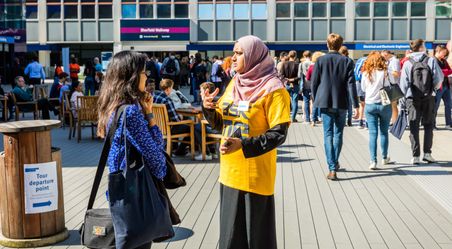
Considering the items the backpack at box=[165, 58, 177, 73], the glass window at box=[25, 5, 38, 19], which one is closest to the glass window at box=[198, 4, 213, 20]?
the glass window at box=[25, 5, 38, 19]

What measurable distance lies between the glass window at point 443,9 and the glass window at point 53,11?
27106 millimetres

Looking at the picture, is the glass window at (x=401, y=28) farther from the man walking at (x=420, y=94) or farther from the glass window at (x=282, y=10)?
the man walking at (x=420, y=94)

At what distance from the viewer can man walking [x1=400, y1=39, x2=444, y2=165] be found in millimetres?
11062

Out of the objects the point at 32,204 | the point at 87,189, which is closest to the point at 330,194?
the point at 87,189

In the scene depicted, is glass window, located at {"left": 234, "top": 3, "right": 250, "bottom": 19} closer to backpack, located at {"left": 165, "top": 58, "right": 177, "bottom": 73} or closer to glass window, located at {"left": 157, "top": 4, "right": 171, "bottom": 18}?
glass window, located at {"left": 157, "top": 4, "right": 171, "bottom": 18}

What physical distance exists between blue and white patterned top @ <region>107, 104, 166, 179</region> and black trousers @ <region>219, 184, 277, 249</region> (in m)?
0.55

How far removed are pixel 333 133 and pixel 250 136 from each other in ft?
17.8

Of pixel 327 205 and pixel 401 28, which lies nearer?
pixel 327 205

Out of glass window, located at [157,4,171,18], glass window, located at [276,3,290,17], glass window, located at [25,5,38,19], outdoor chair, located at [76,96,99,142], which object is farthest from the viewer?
glass window, located at [25,5,38,19]

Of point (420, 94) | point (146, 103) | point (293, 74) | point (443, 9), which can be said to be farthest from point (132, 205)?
point (443, 9)

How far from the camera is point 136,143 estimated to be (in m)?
4.54

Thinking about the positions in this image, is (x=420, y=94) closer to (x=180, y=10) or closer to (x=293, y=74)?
(x=293, y=74)

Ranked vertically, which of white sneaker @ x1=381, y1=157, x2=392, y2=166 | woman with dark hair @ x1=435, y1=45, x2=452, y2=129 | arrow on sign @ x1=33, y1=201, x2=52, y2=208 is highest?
woman with dark hair @ x1=435, y1=45, x2=452, y2=129

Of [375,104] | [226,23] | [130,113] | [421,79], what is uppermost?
[226,23]
